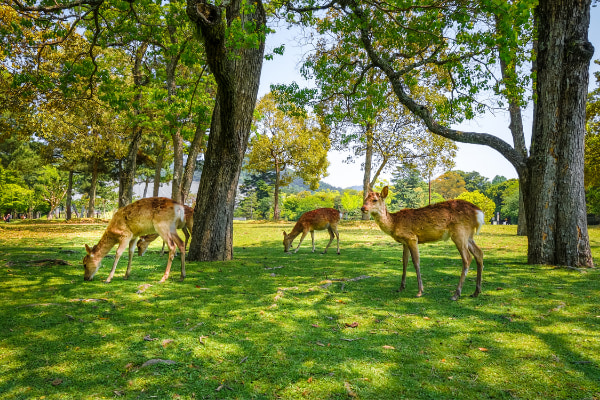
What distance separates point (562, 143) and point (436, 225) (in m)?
4.81

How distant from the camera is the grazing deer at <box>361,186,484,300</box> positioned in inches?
239

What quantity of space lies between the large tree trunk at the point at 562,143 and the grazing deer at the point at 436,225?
344 cm

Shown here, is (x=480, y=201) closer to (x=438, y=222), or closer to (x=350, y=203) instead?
(x=350, y=203)

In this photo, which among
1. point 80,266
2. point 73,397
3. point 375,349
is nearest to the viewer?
point 73,397

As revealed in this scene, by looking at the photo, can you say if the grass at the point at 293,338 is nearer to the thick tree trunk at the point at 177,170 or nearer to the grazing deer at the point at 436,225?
the grazing deer at the point at 436,225

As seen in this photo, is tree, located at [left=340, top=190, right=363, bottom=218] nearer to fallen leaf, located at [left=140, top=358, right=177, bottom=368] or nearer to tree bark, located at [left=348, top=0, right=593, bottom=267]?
tree bark, located at [left=348, top=0, right=593, bottom=267]

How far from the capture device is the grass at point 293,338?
A: 2.88m

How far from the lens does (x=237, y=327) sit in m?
4.23

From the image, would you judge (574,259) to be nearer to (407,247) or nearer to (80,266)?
(407,247)

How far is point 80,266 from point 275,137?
1197 inches

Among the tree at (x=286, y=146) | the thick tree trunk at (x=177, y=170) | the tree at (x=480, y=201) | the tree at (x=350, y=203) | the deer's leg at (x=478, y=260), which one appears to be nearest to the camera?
the deer's leg at (x=478, y=260)

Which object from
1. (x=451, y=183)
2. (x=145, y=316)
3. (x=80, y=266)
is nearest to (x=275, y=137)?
→ (x=80, y=266)

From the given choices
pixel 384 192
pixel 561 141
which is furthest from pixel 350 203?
pixel 384 192

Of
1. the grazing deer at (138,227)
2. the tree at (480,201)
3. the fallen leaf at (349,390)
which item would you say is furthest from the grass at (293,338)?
the tree at (480,201)
